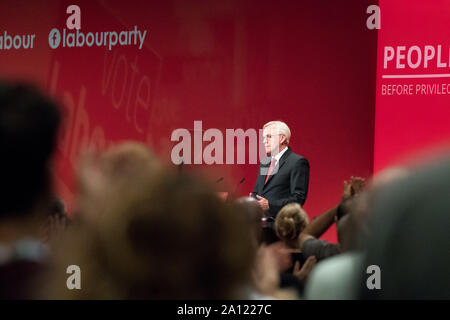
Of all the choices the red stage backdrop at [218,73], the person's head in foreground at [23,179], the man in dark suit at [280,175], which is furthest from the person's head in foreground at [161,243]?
the red stage backdrop at [218,73]

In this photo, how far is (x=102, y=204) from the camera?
0.75 meters

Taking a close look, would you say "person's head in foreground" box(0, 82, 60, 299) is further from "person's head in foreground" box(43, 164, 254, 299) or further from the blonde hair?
the blonde hair

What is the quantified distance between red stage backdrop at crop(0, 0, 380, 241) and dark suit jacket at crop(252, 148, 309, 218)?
44.0 inches

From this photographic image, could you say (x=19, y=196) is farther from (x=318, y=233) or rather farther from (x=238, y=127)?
(x=238, y=127)

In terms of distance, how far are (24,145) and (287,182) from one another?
3.35 m

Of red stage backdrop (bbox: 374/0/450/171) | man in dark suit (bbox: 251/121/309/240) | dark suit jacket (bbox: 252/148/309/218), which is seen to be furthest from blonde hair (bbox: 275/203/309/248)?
red stage backdrop (bbox: 374/0/450/171)

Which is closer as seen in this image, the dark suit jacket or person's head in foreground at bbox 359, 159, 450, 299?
person's head in foreground at bbox 359, 159, 450, 299

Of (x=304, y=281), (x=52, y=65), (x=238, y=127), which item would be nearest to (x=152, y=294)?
Result: (x=304, y=281)

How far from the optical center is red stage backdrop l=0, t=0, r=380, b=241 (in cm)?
523

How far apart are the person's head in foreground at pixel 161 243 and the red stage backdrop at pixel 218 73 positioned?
178 inches

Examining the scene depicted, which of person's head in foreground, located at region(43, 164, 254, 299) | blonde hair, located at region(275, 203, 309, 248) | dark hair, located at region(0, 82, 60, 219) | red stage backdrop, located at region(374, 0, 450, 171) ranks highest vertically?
red stage backdrop, located at region(374, 0, 450, 171)

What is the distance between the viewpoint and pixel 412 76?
4547mm
